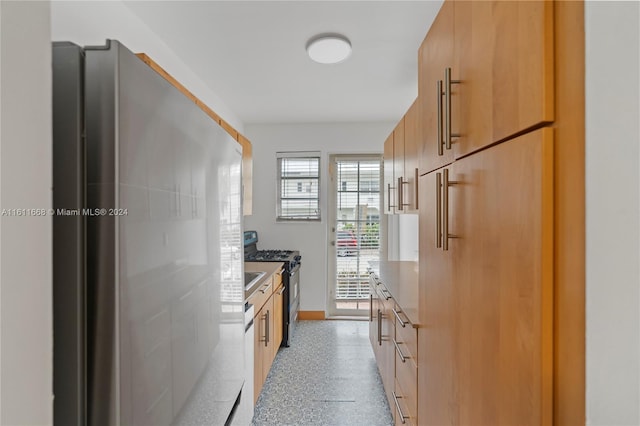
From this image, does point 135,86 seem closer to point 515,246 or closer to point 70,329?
point 70,329

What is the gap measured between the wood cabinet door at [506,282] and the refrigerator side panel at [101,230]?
0.75 m

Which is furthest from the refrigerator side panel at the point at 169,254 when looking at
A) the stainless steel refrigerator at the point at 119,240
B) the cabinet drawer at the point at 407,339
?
the cabinet drawer at the point at 407,339

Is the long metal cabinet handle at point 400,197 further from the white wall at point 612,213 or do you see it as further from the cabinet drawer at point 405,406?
the white wall at point 612,213

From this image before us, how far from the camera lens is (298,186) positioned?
395 cm

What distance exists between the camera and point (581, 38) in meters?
0.46

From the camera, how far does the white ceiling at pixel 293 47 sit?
171 cm

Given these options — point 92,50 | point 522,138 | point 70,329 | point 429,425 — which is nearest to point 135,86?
point 92,50

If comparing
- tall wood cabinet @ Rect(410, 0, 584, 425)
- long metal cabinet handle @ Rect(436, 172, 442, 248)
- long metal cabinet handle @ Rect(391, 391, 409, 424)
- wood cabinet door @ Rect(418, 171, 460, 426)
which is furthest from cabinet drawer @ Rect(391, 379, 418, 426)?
long metal cabinet handle @ Rect(436, 172, 442, 248)

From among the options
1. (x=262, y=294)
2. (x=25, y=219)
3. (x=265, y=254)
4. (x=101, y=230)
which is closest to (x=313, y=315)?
(x=265, y=254)

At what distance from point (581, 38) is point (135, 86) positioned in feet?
2.52

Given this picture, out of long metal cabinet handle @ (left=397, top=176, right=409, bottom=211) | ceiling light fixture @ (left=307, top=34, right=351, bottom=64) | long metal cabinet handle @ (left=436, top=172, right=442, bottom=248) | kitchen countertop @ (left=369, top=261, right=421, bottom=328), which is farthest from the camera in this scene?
long metal cabinet handle @ (left=397, top=176, right=409, bottom=211)

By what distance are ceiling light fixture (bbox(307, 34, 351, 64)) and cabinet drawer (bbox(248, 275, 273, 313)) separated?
171 centimetres

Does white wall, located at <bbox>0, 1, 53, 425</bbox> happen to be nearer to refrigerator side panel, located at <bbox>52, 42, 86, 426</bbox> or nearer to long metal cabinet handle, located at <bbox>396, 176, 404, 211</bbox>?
refrigerator side panel, located at <bbox>52, 42, 86, 426</bbox>

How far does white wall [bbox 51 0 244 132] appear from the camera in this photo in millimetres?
1366
